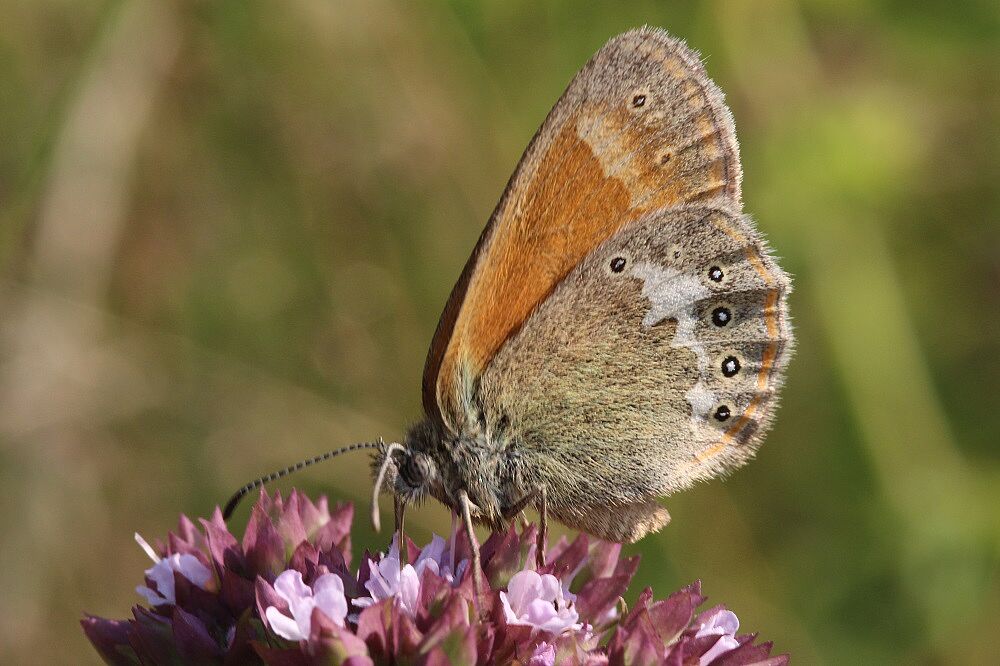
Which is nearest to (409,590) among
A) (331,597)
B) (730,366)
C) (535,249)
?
(331,597)

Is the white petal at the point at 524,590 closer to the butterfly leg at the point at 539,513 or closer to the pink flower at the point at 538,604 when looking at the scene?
the pink flower at the point at 538,604

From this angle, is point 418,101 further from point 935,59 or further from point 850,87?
point 935,59

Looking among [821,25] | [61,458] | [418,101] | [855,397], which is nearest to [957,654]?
[855,397]

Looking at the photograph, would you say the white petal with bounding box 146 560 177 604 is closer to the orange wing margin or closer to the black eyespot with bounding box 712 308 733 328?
the orange wing margin

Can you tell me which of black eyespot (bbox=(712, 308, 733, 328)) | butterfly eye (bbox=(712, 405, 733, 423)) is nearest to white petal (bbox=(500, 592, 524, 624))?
butterfly eye (bbox=(712, 405, 733, 423))

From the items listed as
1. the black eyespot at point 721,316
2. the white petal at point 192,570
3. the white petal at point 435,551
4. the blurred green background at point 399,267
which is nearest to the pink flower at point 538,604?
the white petal at point 435,551
